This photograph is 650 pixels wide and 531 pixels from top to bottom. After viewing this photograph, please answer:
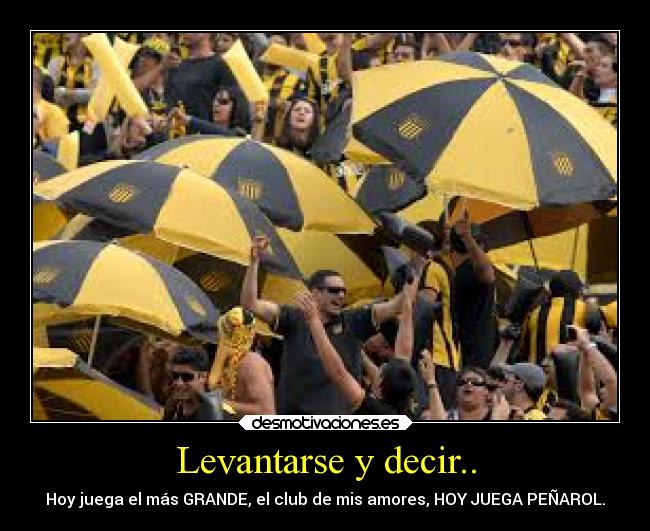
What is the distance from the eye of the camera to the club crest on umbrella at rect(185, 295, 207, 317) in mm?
12422

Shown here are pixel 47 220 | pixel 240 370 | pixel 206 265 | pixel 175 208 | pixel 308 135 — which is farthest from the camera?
pixel 308 135

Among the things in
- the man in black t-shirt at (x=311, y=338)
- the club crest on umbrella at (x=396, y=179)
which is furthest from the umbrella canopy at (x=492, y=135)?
the man in black t-shirt at (x=311, y=338)

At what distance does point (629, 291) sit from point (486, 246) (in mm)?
2098

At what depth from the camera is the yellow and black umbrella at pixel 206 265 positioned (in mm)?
13537

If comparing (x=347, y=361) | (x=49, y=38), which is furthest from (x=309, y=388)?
(x=49, y=38)

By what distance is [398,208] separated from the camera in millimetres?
14664

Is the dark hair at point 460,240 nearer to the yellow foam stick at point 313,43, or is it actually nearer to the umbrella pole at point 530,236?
the umbrella pole at point 530,236

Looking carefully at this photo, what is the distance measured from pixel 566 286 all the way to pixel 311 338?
200cm

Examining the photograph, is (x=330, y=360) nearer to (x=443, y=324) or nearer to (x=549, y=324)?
(x=443, y=324)

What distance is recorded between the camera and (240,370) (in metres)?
11.7

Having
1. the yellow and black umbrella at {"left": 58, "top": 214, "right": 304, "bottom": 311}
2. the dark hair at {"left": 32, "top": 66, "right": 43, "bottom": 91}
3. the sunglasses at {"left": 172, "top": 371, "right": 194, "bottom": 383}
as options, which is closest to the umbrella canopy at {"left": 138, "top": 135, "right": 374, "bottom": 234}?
the yellow and black umbrella at {"left": 58, "top": 214, "right": 304, "bottom": 311}

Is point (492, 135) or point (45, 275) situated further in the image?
point (492, 135)

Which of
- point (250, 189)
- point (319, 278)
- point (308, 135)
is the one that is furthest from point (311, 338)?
point (308, 135)

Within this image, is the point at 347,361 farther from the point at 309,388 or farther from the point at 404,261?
the point at 404,261
